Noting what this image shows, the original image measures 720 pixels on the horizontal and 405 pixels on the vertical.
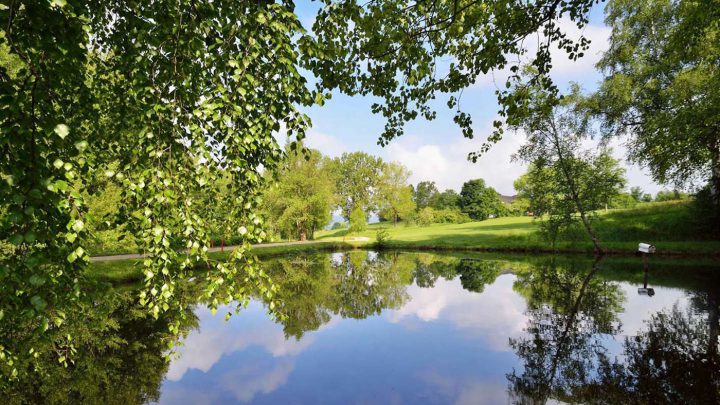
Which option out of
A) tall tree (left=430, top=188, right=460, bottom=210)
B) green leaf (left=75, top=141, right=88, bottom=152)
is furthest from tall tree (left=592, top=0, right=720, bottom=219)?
tall tree (left=430, top=188, right=460, bottom=210)

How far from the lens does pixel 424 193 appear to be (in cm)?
11012

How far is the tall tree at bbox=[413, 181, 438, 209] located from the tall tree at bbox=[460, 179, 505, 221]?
19573 millimetres

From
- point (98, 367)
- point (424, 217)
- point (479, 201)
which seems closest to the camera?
point (98, 367)

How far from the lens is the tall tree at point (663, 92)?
14.6 m

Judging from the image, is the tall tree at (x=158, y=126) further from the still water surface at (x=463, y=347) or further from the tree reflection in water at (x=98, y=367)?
the still water surface at (x=463, y=347)

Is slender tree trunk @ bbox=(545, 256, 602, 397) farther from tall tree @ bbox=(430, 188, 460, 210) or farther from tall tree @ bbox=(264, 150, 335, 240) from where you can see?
tall tree @ bbox=(430, 188, 460, 210)

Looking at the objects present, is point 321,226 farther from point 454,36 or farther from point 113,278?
point 454,36

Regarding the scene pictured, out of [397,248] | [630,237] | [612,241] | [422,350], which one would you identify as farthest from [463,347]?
[397,248]

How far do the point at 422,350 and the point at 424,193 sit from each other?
10257cm

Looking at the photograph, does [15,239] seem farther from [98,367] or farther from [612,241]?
[612,241]

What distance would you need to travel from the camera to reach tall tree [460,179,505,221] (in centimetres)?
8281

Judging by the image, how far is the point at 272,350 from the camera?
32.9ft

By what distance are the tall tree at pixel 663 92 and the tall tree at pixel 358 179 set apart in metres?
41.1

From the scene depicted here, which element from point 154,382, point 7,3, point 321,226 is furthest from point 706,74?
point 321,226
